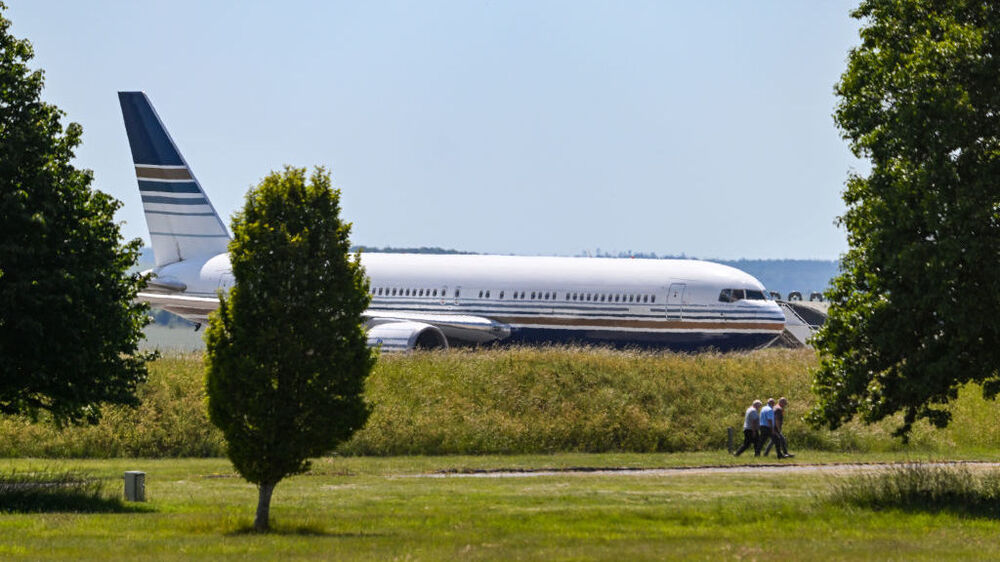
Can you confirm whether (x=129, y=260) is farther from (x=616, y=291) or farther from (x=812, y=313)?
(x=812, y=313)

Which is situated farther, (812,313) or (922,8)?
(812,313)

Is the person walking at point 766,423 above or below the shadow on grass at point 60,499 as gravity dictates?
above

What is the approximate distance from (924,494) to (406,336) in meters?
35.4

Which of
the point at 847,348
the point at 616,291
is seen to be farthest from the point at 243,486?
the point at 616,291

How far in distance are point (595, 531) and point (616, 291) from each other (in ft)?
130

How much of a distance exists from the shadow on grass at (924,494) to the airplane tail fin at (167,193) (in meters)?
51.9

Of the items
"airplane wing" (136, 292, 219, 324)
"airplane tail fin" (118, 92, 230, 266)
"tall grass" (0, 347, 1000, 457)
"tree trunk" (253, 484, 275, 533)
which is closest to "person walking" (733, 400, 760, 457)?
"tall grass" (0, 347, 1000, 457)

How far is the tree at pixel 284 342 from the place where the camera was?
909 inches

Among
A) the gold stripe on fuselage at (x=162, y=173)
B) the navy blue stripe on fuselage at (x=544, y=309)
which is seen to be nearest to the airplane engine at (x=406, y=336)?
the navy blue stripe on fuselage at (x=544, y=309)

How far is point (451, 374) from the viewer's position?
51844 mm

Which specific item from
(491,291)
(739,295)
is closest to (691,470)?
(739,295)

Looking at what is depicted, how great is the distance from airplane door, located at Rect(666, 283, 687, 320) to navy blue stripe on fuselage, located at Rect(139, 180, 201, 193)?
2777 centimetres

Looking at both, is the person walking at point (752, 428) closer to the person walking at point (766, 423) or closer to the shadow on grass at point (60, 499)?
the person walking at point (766, 423)

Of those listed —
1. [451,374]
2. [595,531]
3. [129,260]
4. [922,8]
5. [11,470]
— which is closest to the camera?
[595,531]
